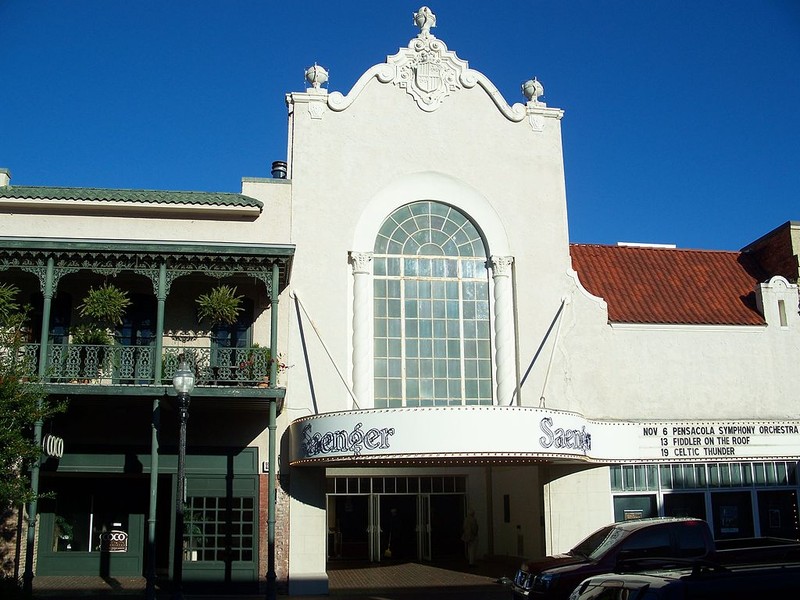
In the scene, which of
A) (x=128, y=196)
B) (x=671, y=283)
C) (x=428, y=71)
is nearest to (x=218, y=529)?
(x=128, y=196)

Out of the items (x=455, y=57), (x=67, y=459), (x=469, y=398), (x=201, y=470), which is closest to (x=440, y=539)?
(x=469, y=398)

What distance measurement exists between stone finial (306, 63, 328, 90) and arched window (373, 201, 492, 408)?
383 centimetres

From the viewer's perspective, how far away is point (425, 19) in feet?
78.4

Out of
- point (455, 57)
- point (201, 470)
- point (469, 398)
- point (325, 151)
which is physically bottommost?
point (201, 470)

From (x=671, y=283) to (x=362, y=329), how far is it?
9.47 metres

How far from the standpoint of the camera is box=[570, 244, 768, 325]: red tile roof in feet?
79.2

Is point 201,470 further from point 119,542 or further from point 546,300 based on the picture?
point 546,300

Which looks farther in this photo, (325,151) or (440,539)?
(440,539)

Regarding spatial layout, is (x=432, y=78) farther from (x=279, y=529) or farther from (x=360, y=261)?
(x=279, y=529)

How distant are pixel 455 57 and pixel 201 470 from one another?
12.3m

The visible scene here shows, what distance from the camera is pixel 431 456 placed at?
727 inches

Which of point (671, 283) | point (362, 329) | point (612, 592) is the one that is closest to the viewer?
point (612, 592)

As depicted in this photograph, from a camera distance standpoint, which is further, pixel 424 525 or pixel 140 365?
pixel 424 525

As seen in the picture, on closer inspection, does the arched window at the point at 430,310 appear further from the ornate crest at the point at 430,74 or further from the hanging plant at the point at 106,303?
the hanging plant at the point at 106,303
